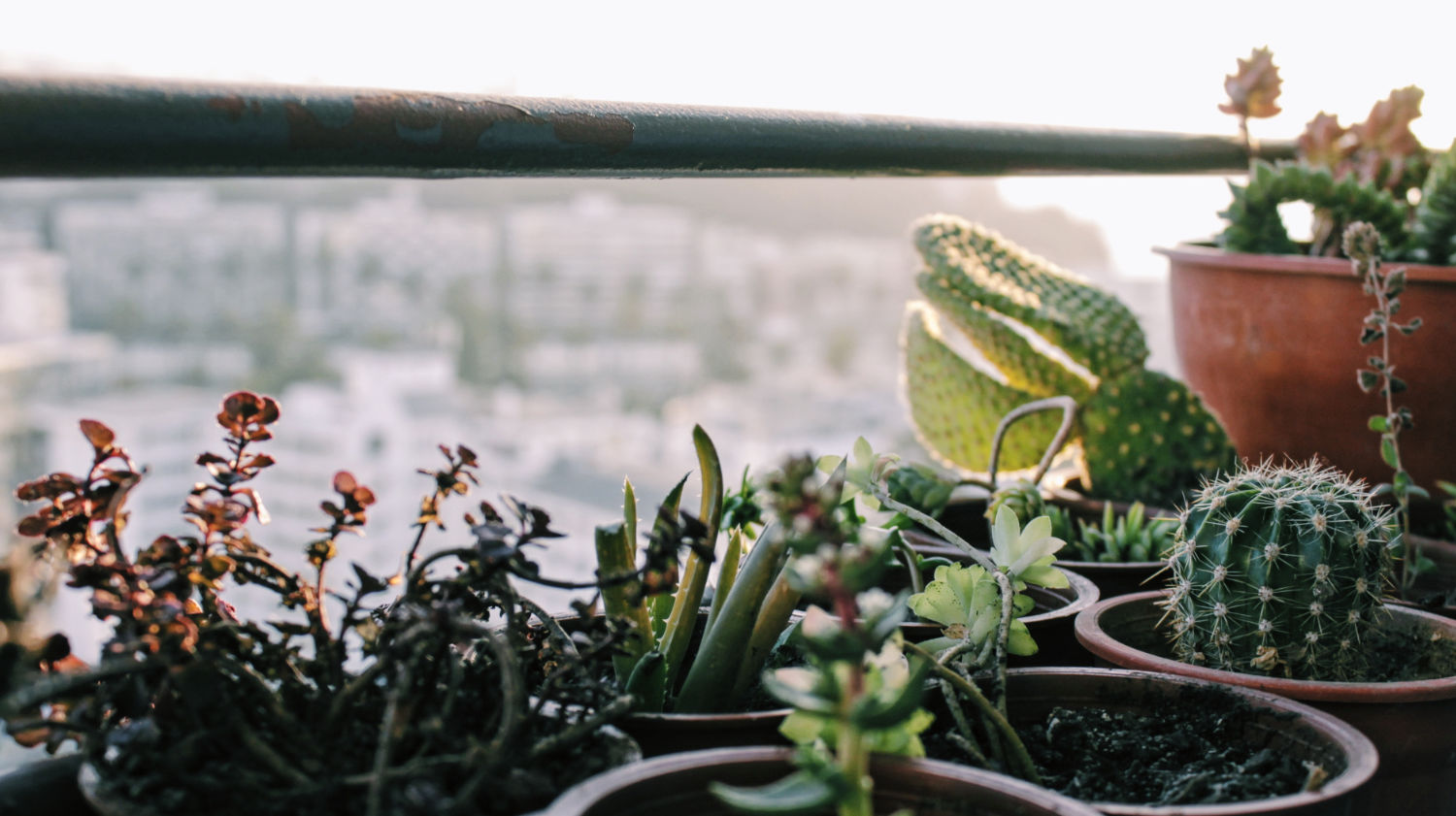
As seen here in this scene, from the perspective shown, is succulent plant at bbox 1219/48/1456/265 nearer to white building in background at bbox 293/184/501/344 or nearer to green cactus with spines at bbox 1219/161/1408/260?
green cactus with spines at bbox 1219/161/1408/260

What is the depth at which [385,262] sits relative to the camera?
31.5ft

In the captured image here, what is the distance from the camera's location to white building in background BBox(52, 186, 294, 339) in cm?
705

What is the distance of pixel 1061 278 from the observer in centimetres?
175

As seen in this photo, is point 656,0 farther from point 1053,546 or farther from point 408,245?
point 408,245

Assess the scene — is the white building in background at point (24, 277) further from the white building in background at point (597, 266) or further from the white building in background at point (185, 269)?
the white building in background at point (597, 266)

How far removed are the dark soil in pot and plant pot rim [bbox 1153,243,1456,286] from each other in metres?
0.83

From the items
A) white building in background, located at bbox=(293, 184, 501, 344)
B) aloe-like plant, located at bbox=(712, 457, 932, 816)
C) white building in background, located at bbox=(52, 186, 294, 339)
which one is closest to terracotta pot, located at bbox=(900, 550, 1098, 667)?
aloe-like plant, located at bbox=(712, 457, 932, 816)

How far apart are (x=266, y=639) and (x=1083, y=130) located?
111 cm

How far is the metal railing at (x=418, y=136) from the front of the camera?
57 cm

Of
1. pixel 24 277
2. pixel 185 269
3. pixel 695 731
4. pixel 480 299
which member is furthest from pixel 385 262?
pixel 695 731

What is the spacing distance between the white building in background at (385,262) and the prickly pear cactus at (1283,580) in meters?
6.80

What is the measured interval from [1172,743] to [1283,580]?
10.0 inches

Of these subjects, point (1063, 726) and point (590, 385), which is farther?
A: point (590, 385)

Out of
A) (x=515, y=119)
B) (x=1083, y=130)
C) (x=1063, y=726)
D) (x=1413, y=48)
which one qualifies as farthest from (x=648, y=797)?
(x=1413, y=48)
